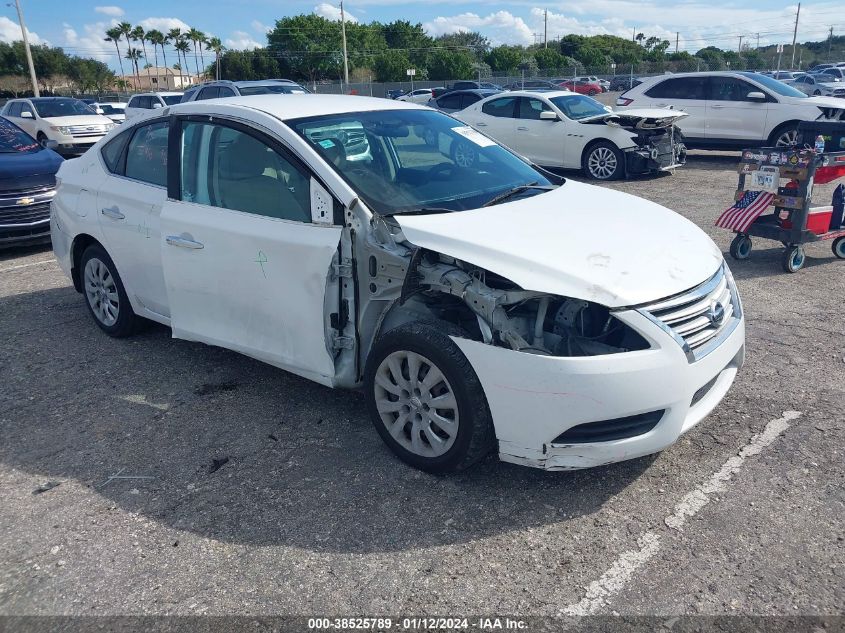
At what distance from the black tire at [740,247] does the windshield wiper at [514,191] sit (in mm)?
3855

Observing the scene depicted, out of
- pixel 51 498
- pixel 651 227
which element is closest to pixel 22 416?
pixel 51 498

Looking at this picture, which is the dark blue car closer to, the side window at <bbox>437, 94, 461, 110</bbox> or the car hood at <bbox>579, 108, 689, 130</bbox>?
the car hood at <bbox>579, 108, 689, 130</bbox>

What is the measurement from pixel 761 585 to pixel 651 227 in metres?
1.86

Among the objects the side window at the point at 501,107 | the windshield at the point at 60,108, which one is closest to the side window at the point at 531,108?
the side window at the point at 501,107

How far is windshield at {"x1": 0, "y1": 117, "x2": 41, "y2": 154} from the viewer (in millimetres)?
9367

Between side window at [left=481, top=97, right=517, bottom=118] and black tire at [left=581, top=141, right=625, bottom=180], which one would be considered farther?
side window at [left=481, top=97, right=517, bottom=118]

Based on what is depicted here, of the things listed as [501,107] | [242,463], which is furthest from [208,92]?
[242,463]

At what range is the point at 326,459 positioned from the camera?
380cm

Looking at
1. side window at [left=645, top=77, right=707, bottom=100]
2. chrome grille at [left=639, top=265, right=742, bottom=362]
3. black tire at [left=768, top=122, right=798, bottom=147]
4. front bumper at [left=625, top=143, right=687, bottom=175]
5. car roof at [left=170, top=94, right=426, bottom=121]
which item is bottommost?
front bumper at [left=625, top=143, right=687, bottom=175]

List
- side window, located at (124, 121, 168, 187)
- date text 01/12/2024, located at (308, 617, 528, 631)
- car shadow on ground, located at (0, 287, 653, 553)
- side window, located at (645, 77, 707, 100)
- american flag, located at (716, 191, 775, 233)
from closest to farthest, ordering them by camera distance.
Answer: date text 01/12/2024, located at (308, 617, 528, 631), car shadow on ground, located at (0, 287, 653, 553), side window, located at (124, 121, 168, 187), american flag, located at (716, 191, 775, 233), side window, located at (645, 77, 707, 100)

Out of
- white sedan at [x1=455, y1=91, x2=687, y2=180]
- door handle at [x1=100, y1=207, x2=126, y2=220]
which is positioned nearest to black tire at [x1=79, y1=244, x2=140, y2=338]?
door handle at [x1=100, y1=207, x2=126, y2=220]

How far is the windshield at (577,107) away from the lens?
1320 centimetres

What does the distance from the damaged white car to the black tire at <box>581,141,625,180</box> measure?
27.4 feet

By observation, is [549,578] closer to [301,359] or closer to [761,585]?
[761,585]
